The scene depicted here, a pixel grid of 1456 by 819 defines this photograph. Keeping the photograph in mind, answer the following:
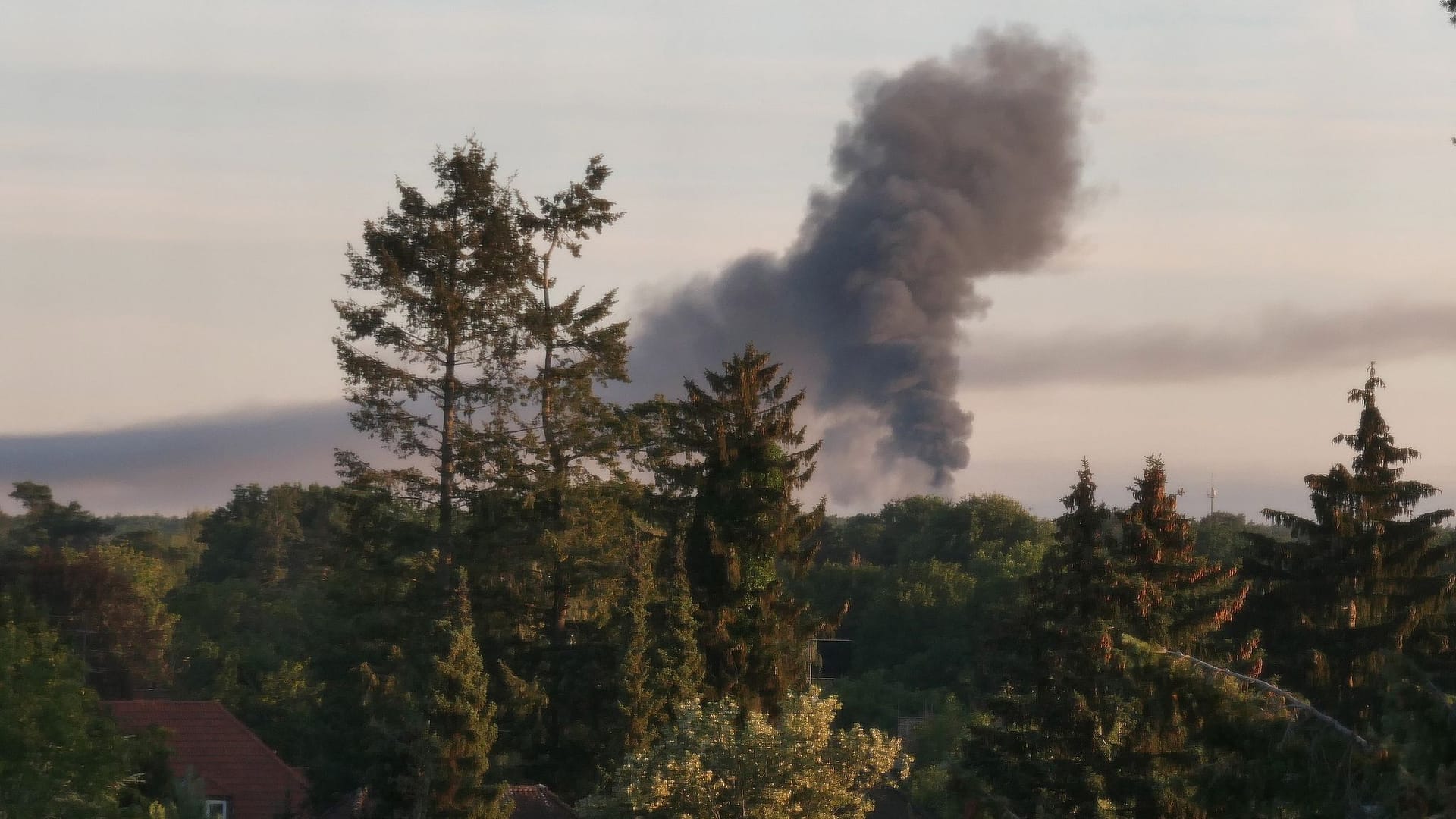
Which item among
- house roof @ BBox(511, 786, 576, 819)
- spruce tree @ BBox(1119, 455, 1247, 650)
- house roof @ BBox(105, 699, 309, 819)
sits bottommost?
house roof @ BBox(511, 786, 576, 819)

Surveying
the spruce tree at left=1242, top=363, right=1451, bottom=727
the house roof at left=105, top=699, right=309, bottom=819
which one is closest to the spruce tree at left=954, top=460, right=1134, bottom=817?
the spruce tree at left=1242, top=363, right=1451, bottom=727

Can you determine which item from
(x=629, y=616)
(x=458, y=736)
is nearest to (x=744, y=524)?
(x=629, y=616)

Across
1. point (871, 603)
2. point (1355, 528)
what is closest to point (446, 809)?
point (1355, 528)

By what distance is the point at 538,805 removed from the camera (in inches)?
1742

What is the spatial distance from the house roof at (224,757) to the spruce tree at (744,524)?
13734mm

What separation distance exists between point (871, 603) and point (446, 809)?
261ft

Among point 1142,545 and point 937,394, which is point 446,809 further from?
point 937,394

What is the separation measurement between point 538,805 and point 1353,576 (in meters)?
21.0

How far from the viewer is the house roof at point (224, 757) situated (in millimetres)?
52188

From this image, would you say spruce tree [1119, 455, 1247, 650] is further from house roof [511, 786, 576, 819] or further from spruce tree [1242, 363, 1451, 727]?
house roof [511, 786, 576, 819]

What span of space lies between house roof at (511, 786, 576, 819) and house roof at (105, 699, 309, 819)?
32.7ft

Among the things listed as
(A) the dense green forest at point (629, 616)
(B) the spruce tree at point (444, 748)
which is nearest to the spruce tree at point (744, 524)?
(A) the dense green forest at point (629, 616)

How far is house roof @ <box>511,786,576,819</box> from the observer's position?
144 ft

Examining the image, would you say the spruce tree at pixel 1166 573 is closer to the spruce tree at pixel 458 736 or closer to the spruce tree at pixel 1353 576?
the spruce tree at pixel 1353 576
